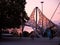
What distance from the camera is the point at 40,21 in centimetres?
5897

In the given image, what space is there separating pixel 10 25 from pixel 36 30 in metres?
17.4

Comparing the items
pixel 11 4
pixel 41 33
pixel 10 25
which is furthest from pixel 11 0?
pixel 41 33

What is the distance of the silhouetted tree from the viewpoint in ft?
132

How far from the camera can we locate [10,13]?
41406 millimetres

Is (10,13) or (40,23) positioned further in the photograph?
(40,23)

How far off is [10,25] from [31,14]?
17.6 metres

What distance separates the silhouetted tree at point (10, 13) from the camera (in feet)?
132

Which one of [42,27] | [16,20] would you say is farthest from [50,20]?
[16,20]

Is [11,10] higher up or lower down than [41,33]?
higher up

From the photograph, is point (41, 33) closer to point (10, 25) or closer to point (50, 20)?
point (50, 20)

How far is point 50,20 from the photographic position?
57.4 metres

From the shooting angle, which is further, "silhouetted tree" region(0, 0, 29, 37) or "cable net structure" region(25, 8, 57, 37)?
"cable net structure" region(25, 8, 57, 37)

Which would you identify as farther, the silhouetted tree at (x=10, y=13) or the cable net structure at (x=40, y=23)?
the cable net structure at (x=40, y=23)

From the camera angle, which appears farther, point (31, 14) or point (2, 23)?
point (31, 14)
